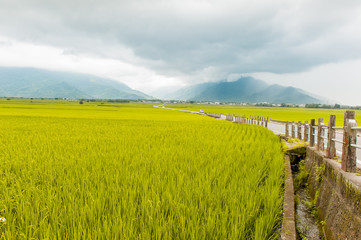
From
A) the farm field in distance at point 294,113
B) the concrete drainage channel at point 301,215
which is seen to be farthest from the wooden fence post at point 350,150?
the farm field in distance at point 294,113

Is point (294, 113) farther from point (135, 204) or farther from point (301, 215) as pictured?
point (135, 204)

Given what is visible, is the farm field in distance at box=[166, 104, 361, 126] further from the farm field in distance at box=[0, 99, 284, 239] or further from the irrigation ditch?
the farm field in distance at box=[0, 99, 284, 239]

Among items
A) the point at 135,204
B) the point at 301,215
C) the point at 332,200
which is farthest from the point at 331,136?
the point at 135,204

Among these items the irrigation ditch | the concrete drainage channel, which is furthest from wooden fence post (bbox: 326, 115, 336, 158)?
the concrete drainage channel

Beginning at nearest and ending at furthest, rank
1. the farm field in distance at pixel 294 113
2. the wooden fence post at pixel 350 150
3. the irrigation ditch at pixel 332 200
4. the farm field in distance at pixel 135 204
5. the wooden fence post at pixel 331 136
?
1. the farm field in distance at pixel 135 204
2. the irrigation ditch at pixel 332 200
3. the wooden fence post at pixel 350 150
4. the wooden fence post at pixel 331 136
5. the farm field in distance at pixel 294 113

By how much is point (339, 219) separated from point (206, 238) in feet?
8.19

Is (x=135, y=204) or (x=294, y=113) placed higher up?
(x=135, y=204)

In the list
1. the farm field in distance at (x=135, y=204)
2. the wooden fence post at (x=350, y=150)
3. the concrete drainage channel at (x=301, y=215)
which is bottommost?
the concrete drainage channel at (x=301, y=215)

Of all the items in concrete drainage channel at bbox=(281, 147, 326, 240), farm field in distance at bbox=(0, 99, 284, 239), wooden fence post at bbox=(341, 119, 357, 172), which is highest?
wooden fence post at bbox=(341, 119, 357, 172)

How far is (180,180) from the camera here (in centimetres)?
327

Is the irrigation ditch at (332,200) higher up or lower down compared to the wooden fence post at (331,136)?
lower down

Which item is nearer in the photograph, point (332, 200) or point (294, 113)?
point (332, 200)

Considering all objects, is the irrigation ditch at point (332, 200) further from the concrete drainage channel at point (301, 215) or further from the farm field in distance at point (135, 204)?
the farm field in distance at point (135, 204)

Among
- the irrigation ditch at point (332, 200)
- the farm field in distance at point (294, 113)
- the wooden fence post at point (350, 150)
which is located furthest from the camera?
the farm field in distance at point (294, 113)
